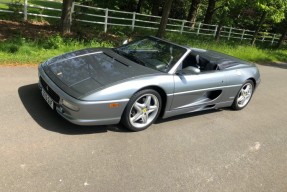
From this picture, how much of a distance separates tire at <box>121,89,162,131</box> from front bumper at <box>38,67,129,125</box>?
0.42 ft

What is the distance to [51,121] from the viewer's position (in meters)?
4.72

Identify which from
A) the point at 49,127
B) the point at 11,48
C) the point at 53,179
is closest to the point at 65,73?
the point at 49,127

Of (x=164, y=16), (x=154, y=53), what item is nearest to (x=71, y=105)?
(x=154, y=53)

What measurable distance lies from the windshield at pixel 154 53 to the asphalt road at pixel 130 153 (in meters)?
1.02

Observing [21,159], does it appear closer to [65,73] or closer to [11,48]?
[65,73]

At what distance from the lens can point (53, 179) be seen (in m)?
3.53

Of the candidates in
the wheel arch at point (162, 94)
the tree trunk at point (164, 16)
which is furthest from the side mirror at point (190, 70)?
the tree trunk at point (164, 16)

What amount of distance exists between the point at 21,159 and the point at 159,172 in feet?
5.39

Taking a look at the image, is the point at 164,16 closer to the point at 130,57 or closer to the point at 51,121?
the point at 130,57

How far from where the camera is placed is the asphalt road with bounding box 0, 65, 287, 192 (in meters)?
3.65

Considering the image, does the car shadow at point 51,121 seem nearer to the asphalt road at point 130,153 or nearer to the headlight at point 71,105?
the asphalt road at point 130,153

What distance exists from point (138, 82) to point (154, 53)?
1155 millimetres

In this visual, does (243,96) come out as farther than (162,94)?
Yes

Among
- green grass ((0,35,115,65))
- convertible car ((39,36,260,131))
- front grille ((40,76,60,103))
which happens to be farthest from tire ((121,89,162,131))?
green grass ((0,35,115,65))
